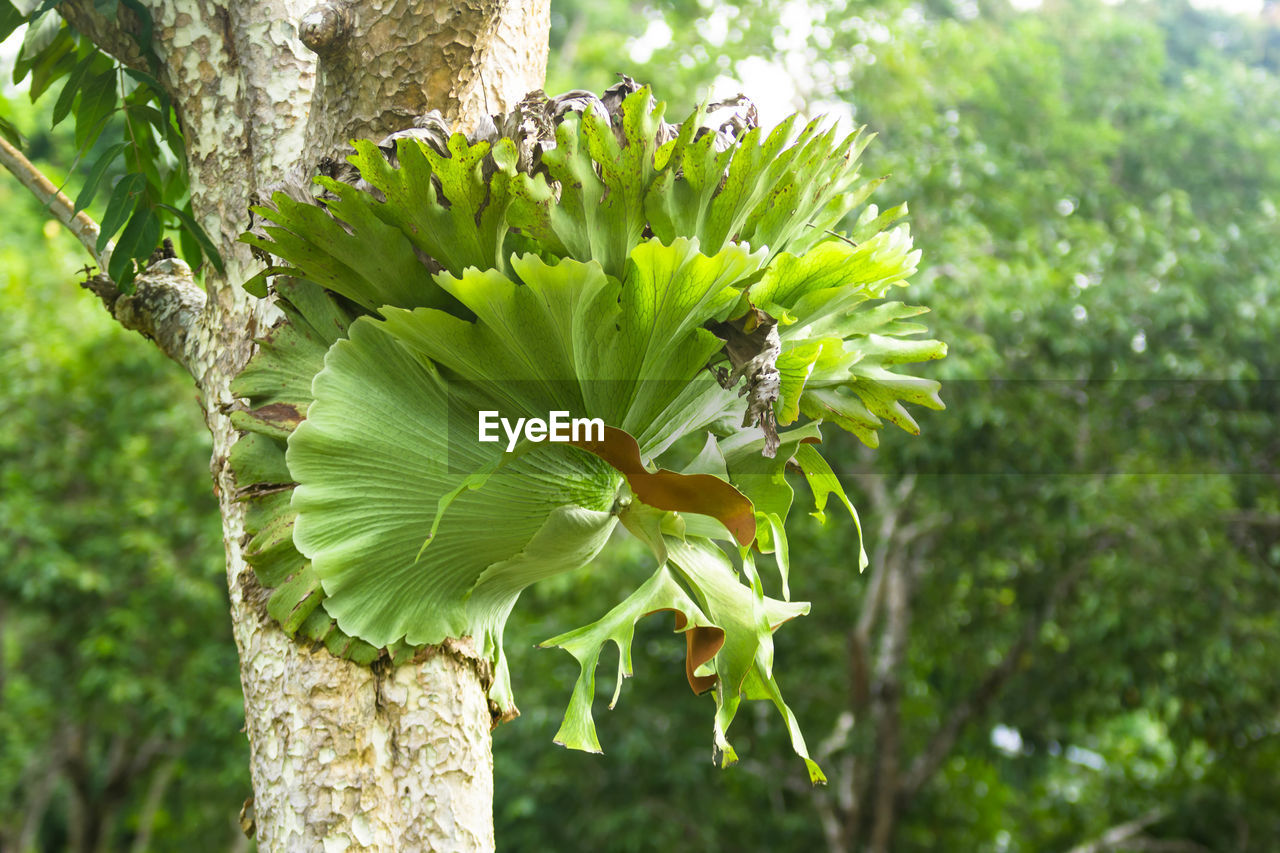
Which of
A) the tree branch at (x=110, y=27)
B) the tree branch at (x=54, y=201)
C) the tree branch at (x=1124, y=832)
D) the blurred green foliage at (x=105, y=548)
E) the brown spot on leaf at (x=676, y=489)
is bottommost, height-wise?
the tree branch at (x=1124, y=832)

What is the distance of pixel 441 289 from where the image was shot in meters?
1.01

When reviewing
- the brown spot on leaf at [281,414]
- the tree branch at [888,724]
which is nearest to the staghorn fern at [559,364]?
the brown spot on leaf at [281,414]

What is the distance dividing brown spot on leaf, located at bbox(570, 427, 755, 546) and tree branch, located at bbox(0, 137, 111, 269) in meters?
0.92

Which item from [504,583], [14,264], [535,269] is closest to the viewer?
[535,269]

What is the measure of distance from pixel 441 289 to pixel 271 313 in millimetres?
252

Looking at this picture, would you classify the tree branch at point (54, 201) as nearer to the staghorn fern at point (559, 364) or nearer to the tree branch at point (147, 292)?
the tree branch at point (147, 292)

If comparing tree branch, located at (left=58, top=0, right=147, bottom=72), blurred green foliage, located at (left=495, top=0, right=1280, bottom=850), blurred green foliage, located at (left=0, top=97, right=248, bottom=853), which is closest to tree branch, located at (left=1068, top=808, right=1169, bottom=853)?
blurred green foliage, located at (left=495, top=0, right=1280, bottom=850)

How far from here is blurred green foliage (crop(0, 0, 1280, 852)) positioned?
4.42 m

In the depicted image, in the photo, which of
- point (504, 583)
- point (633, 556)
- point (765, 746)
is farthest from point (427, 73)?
point (765, 746)

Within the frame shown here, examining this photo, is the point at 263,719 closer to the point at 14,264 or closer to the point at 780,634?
the point at 780,634

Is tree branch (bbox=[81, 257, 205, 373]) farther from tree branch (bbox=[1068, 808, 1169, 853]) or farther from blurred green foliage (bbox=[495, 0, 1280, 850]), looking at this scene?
tree branch (bbox=[1068, 808, 1169, 853])

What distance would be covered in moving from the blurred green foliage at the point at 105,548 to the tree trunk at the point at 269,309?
4.21 m

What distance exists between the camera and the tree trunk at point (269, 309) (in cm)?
103

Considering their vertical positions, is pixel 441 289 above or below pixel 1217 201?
above
